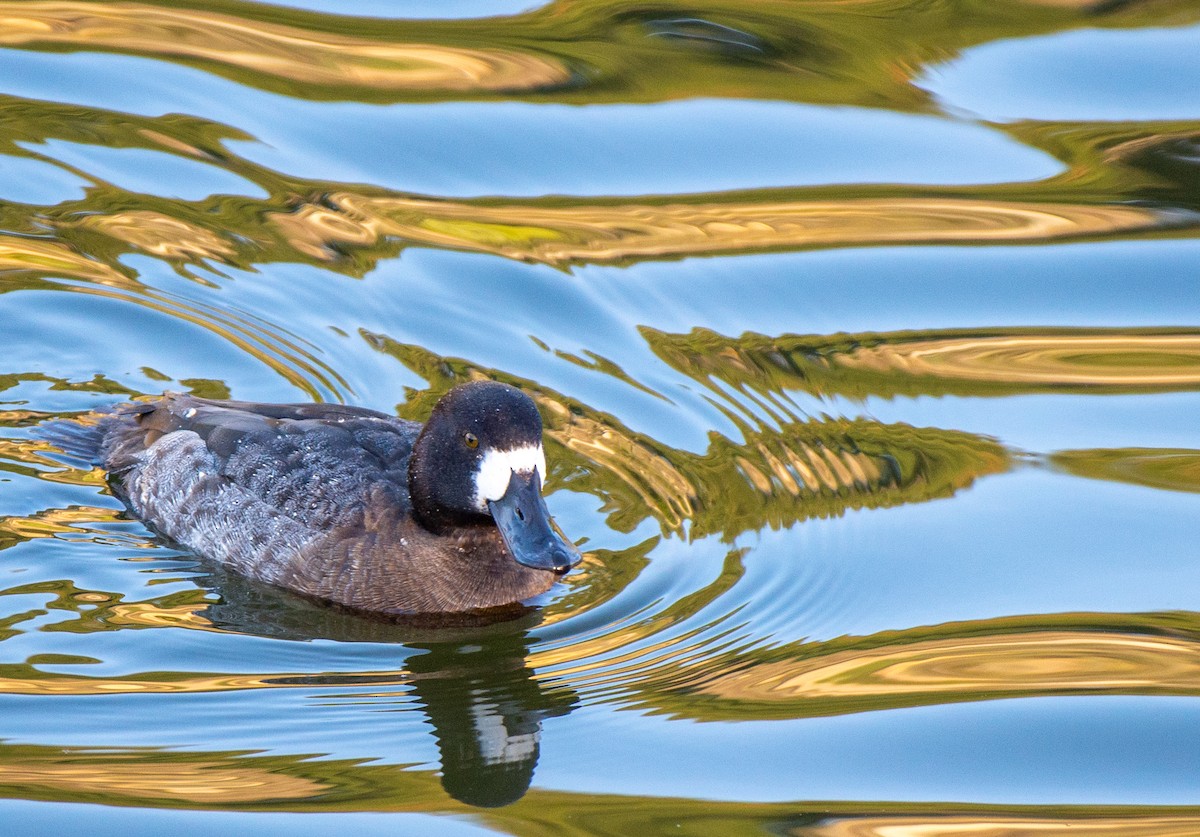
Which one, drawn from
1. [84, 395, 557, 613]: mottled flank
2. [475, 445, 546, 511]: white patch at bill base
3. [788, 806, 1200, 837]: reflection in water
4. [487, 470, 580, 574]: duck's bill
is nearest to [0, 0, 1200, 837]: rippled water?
[788, 806, 1200, 837]: reflection in water

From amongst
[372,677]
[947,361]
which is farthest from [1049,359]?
[372,677]

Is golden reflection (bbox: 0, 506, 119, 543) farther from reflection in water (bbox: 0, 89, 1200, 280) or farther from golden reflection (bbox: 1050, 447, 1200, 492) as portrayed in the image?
golden reflection (bbox: 1050, 447, 1200, 492)

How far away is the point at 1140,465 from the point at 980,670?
226cm

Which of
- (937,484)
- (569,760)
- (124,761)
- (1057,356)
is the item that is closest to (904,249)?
(1057,356)

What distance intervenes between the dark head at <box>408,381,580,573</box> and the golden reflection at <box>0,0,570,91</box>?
204 inches

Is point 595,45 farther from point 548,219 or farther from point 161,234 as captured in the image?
point 161,234

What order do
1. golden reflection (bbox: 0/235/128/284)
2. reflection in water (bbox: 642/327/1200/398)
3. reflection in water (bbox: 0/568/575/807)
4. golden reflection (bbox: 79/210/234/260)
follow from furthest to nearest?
golden reflection (bbox: 79/210/234/260), golden reflection (bbox: 0/235/128/284), reflection in water (bbox: 642/327/1200/398), reflection in water (bbox: 0/568/575/807)

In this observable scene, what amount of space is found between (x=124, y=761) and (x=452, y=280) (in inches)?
187

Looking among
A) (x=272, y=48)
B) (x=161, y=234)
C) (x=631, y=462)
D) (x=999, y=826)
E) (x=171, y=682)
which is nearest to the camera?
(x=999, y=826)

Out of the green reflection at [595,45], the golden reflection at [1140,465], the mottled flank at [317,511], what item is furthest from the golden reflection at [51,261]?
the golden reflection at [1140,465]

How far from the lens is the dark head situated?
736cm

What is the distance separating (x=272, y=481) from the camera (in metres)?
8.14

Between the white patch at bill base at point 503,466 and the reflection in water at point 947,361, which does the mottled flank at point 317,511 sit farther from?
the reflection in water at point 947,361

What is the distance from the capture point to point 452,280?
34.1 feet
